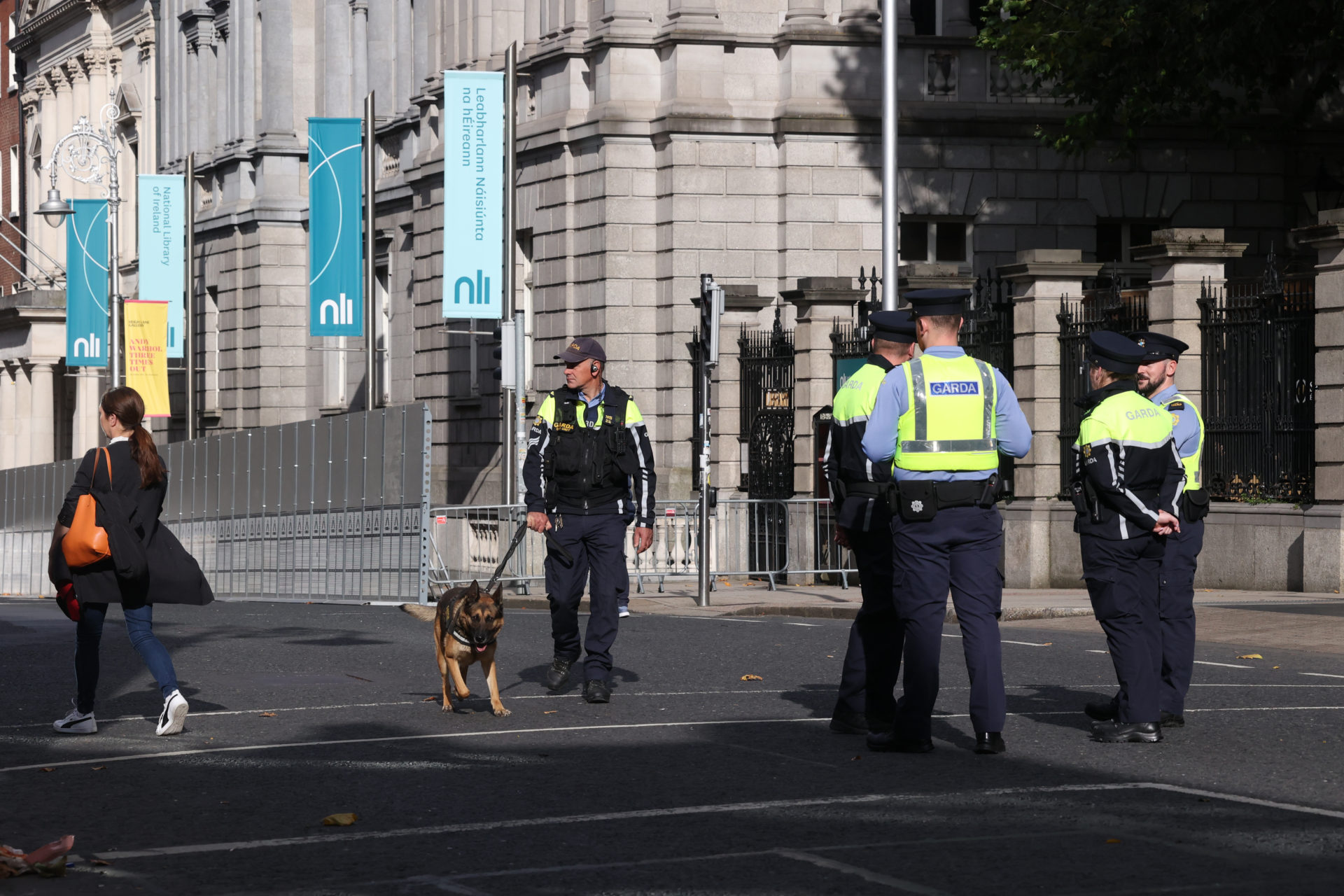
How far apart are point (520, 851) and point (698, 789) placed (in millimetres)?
1390

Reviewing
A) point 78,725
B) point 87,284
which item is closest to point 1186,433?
point 78,725

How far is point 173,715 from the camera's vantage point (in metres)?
10.2

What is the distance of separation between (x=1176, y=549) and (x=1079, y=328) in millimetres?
11340

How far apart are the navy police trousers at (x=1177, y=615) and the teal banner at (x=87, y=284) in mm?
39001

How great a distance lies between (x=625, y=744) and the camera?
977 cm

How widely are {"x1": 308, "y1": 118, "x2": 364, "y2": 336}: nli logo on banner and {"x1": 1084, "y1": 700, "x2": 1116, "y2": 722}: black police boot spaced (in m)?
27.1

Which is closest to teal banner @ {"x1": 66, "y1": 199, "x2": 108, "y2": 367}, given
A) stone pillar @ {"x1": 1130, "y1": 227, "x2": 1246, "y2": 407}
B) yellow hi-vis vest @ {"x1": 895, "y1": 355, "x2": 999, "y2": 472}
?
stone pillar @ {"x1": 1130, "y1": 227, "x2": 1246, "y2": 407}

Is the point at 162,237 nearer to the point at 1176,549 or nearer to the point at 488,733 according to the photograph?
the point at 488,733

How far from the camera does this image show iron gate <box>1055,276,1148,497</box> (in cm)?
2092

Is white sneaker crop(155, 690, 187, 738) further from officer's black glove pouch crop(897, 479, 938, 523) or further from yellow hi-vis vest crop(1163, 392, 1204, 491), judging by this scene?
yellow hi-vis vest crop(1163, 392, 1204, 491)

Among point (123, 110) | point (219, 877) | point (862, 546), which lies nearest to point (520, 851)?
point (219, 877)

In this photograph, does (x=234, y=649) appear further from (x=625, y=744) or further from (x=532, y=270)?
(x=532, y=270)

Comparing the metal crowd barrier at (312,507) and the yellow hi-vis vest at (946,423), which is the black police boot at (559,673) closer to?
the yellow hi-vis vest at (946,423)

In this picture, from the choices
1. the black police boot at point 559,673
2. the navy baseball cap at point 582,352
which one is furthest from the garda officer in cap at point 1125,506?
the black police boot at point 559,673
